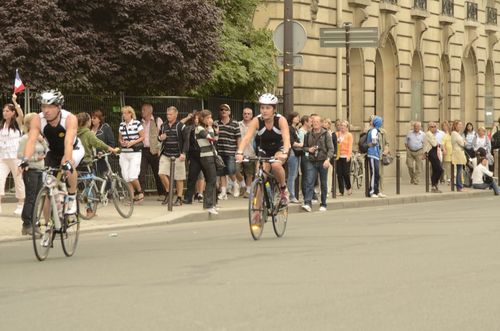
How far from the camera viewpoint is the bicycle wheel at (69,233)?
12.1 m

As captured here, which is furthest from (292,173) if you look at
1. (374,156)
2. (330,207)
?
(374,156)

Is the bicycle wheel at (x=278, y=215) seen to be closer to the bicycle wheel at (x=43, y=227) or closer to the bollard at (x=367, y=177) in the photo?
the bicycle wheel at (x=43, y=227)

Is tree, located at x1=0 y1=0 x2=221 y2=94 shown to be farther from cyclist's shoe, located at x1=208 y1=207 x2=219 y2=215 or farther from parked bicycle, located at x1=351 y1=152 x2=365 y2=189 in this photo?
parked bicycle, located at x1=351 y1=152 x2=365 y2=189

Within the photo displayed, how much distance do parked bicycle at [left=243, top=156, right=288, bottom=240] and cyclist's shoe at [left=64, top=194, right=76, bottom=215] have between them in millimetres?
2166

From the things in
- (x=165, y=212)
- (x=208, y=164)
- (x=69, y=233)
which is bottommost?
(x=165, y=212)

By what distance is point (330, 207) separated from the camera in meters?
21.9

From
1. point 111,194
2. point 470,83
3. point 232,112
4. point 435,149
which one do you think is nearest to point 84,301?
point 111,194

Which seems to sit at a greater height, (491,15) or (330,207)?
(491,15)

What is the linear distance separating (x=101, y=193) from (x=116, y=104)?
215 inches

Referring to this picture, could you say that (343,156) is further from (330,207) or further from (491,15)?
(491,15)

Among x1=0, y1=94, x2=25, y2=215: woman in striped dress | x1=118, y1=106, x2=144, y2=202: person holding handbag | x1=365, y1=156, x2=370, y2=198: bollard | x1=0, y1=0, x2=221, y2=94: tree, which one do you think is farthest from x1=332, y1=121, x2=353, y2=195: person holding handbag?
x1=0, y1=94, x2=25, y2=215: woman in striped dress

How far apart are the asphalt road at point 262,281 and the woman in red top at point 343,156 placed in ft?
31.8

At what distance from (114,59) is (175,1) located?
1.54 m

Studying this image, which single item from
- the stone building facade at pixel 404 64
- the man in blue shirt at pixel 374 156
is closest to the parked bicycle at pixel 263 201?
the man in blue shirt at pixel 374 156
